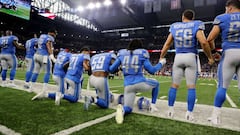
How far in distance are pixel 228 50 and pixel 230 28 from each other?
1.16ft

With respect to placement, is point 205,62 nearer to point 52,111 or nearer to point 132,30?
point 132,30

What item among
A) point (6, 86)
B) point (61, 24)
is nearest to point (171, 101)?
point (6, 86)

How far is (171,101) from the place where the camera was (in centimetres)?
358

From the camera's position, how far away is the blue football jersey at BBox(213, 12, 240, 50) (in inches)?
118

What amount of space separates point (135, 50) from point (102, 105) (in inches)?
53.3

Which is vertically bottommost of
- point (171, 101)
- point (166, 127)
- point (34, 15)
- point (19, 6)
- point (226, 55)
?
point (166, 127)

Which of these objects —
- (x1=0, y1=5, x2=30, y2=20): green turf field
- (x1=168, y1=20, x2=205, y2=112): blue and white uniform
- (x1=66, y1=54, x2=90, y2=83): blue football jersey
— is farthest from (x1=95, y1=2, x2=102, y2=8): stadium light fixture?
(x1=168, y1=20, x2=205, y2=112): blue and white uniform

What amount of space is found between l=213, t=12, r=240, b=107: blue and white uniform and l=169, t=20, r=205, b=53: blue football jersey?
34 cm

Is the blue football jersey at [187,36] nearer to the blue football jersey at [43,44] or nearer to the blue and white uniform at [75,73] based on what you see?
the blue and white uniform at [75,73]

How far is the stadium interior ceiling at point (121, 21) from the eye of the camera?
100ft

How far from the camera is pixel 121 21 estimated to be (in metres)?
43.3

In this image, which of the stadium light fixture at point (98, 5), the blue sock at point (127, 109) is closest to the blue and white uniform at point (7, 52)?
A: the blue sock at point (127, 109)

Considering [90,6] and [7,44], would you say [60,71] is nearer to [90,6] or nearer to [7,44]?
[7,44]

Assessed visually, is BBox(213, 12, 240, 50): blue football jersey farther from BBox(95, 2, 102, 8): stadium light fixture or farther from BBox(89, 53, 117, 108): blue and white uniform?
BBox(95, 2, 102, 8): stadium light fixture
